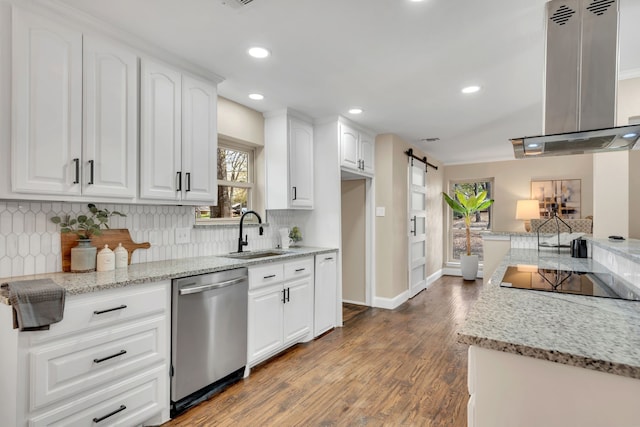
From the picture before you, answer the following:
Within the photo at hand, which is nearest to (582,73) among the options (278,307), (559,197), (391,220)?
(278,307)

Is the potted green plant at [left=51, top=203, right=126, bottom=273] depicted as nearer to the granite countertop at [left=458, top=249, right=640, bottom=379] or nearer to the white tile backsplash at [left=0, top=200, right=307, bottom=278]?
the white tile backsplash at [left=0, top=200, right=307, bottom=278]

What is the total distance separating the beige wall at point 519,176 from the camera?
5902mm

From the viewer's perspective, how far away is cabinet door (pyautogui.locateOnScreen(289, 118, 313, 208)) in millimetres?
3678

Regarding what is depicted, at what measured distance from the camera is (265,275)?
2822mm

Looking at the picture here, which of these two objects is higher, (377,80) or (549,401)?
(377,80)

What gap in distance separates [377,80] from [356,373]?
95.2 inches

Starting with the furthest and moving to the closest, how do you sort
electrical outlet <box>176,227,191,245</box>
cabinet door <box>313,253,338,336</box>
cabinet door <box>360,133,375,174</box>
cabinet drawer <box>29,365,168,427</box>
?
cabinet door <box>360,133,375,174</box> → cabinet door <box>313,253,338,336</box> → electrical outlet <box>176,227,191,245</box> → cabinet drawer <box>29,365,168,427</box>

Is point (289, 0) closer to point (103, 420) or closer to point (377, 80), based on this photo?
point (377, 80)

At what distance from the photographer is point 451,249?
7.29 metres

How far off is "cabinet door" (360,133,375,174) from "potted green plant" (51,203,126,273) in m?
3.00

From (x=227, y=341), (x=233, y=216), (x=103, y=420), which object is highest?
(x=233, y=216)

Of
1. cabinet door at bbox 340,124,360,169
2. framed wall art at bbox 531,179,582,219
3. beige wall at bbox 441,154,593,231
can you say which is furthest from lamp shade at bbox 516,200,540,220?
cabinet door at bbox 340,124,360,169

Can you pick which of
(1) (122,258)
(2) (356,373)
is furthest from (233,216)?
(2) (356,373)

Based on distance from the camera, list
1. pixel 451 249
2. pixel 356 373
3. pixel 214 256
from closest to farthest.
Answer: pixel 356 373, pixel 214 256, pixel 451 249
